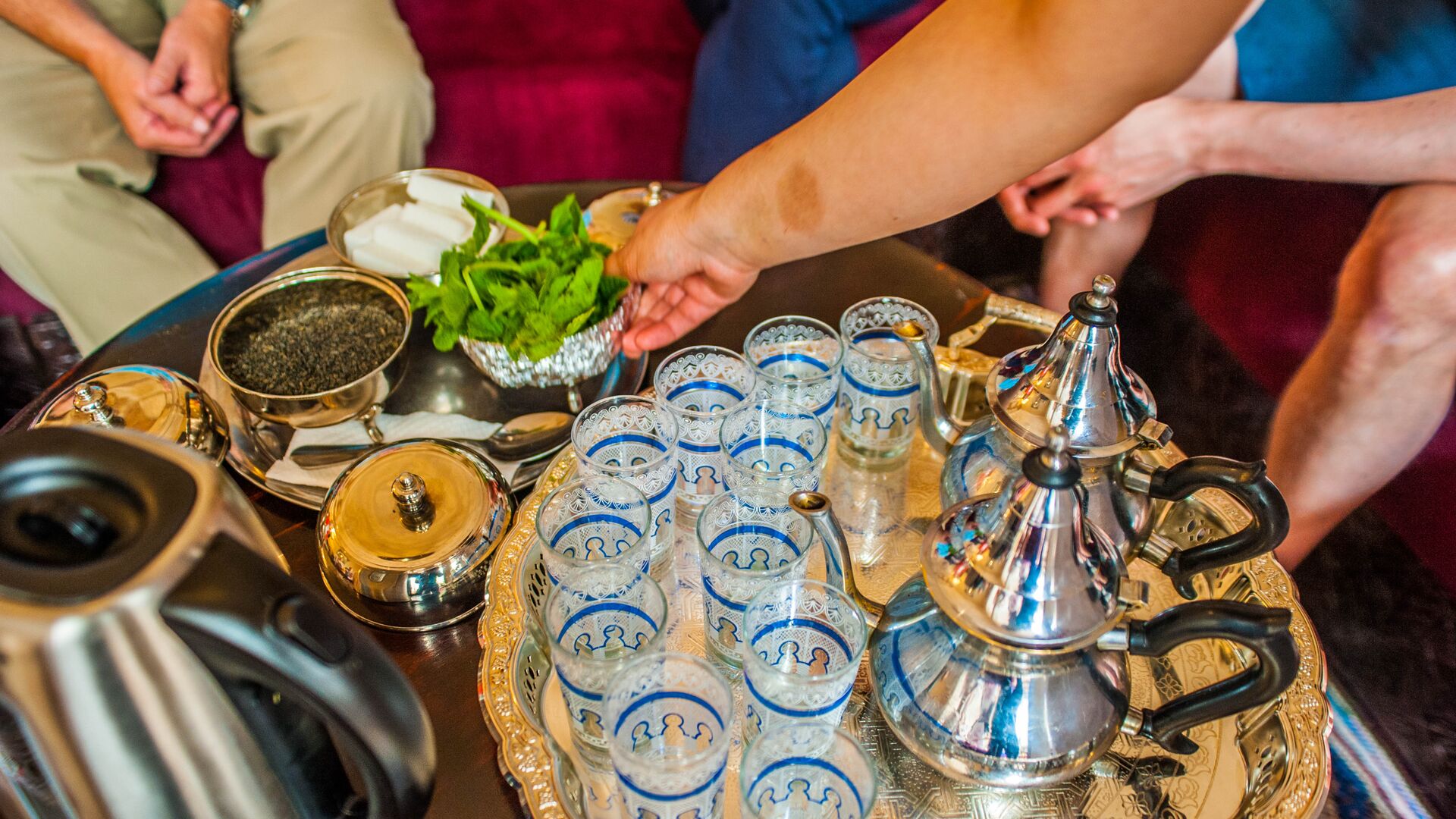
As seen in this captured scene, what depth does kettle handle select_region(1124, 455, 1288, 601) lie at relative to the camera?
61 cm

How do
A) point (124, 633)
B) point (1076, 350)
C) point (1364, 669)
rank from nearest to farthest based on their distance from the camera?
point (124, 633) < point (1076, 350) < point (1364, 669)

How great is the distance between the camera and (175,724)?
17.1 inches

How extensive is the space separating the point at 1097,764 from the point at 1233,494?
217 millimetres

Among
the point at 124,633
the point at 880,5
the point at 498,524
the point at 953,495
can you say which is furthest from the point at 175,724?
the point at 880,5

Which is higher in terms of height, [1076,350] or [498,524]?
[1076,350]

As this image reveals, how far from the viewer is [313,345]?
92 centimetres

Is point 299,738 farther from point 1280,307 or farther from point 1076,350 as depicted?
point 1280,307

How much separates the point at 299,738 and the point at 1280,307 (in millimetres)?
1452

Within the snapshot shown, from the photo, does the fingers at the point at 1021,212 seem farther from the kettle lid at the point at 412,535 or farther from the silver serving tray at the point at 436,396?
the kettle lid at the point at 412,535

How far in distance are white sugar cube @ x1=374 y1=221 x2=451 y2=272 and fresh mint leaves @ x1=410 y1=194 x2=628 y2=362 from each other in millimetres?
84

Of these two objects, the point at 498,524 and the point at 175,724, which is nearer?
the point at 175,724

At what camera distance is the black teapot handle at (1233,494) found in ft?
2.01

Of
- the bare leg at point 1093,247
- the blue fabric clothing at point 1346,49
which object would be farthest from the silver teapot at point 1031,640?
the blue fabric clothing at point 1346,49

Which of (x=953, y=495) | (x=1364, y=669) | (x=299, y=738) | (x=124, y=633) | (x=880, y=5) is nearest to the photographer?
(x=124, y=633)
